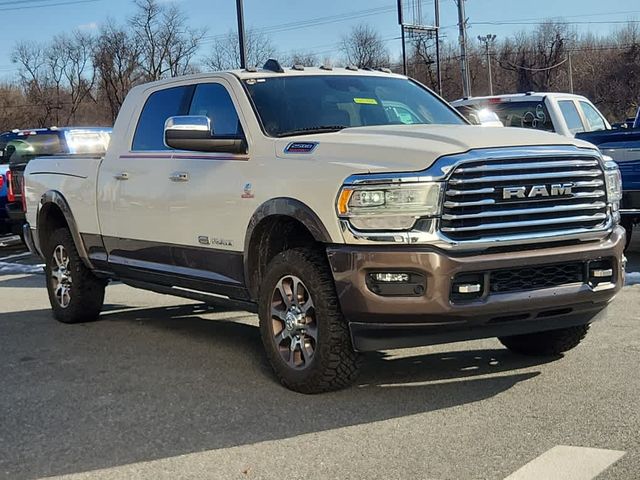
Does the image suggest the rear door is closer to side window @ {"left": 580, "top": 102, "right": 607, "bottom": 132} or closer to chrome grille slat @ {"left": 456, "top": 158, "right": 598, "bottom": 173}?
chrome grille slat @ {"left": 456, "top": 158, "right": 598, "bottom": 173}

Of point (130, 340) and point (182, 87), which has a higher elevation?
point (182, 87)

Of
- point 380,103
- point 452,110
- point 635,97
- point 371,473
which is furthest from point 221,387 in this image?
point 635,97

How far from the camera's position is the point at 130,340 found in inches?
281

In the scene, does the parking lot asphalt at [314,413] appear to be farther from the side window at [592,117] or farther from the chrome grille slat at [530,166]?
the side window at [592,117]

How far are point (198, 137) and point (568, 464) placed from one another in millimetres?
3122

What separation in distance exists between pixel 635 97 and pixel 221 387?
7272 cm

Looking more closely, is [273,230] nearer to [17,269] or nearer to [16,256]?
[17,269]

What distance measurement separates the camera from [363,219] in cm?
460

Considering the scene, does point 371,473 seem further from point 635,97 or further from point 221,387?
point 635,97

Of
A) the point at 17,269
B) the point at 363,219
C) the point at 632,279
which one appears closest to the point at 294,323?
the point at 363,219

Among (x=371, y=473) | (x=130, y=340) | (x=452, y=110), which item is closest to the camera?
(x=371, y=473)

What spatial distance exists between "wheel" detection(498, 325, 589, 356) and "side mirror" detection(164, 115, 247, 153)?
7.30ft

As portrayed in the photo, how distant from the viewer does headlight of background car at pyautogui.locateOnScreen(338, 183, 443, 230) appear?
14.8 feet

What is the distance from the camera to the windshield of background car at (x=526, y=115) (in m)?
12.1
